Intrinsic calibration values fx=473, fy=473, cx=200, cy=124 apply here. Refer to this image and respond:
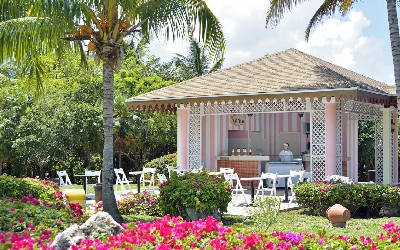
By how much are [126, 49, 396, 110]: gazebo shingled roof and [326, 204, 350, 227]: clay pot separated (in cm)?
380

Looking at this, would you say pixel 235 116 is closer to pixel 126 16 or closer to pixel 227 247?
pixel 126 16

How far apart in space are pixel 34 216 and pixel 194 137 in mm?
9114

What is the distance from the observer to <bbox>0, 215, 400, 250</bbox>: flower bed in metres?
4.19

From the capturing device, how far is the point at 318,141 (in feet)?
42.1

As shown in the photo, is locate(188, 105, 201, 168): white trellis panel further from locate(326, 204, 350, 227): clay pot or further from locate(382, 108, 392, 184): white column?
locate(326, 204, 350, 227): clay pot

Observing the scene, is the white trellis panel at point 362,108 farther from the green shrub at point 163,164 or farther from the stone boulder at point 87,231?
the stone boulder at point 87,231

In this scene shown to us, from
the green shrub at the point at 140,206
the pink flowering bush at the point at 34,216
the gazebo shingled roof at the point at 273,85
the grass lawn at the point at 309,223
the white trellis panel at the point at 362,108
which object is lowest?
the grass lawn at the point at 309,223

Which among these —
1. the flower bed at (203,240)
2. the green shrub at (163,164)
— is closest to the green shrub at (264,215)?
the flower bed at (203,240)

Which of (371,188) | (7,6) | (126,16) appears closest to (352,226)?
(371,188)

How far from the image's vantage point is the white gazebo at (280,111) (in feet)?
41.0

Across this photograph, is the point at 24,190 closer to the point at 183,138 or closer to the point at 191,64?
the point at 183,138

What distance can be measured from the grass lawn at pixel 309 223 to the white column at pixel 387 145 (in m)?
4.79

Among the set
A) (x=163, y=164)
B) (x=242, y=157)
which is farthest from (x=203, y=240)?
(x=163, y=164)

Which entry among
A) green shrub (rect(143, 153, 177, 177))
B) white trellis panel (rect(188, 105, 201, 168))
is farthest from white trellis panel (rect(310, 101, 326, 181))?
green shrub (rect(143, 153, 177, 177))
